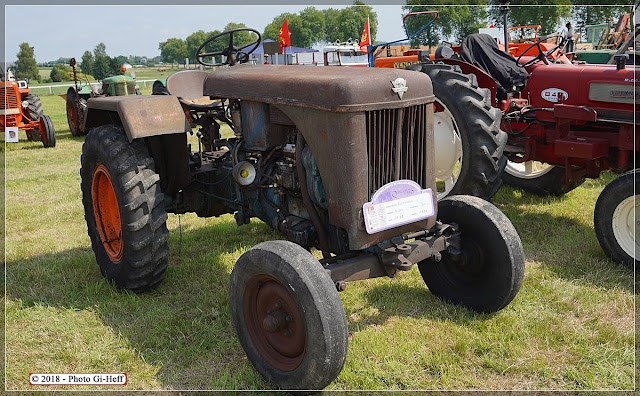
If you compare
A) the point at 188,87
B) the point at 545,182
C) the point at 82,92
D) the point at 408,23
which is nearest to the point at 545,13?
the point at 408,23

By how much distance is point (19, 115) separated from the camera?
1082 centimetres

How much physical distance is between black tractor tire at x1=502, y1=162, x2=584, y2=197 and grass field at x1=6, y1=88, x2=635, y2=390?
3.11ft

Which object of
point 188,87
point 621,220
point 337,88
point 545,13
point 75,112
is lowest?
point 621,220

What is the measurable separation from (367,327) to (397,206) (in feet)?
2.82

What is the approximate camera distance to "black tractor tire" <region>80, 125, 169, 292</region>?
3490mm

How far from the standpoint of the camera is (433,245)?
120 inches

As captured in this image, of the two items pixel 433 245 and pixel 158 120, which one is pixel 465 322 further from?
pixel 158 120

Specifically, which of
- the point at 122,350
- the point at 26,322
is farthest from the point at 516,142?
the point at 26,322

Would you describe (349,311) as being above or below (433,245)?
below

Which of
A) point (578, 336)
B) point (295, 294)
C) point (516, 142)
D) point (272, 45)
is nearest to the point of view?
point (295, 294)

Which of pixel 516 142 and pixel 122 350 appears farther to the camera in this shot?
pixel 516 142

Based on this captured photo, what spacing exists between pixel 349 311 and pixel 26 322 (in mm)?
2032

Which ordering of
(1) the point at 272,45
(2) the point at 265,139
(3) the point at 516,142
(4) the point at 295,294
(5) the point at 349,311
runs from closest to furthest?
(4) the point at 295,294 → (2) the point at 265,139 → (5) the point at 349,311 → (3) the point at 516,142 → (1) the point at 272,45

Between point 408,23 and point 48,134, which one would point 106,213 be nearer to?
point 48,134
